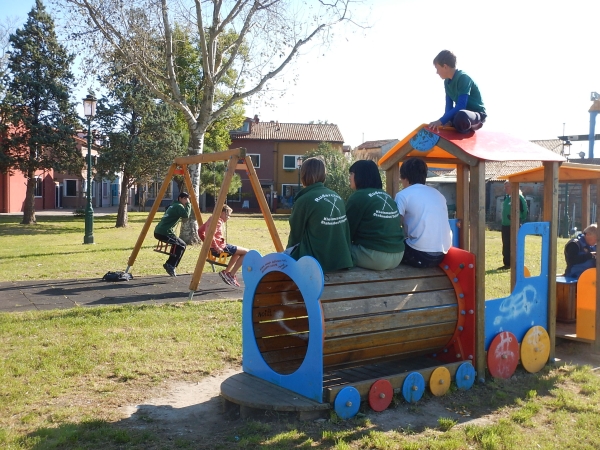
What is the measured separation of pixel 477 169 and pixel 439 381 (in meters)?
1.75

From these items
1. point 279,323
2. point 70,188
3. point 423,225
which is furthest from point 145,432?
point 70,188

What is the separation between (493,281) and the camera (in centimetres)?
1059

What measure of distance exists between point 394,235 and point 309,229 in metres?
A: 0.69

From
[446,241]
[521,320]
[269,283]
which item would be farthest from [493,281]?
[269,283]

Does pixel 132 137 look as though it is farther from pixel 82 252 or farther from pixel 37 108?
pixel 82 252

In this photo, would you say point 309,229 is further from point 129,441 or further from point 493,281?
point 493,281

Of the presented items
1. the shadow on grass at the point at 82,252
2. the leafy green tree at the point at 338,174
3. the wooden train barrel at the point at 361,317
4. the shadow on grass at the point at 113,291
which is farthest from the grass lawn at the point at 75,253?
the leafy green tree at the point at 338,174

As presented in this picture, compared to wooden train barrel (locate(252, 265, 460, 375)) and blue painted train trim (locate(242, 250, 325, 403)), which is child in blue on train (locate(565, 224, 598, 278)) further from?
blue painted train trim (locate(242, 250, 325, 403))

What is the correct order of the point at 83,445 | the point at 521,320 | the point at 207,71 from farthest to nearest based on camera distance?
the point at 207,71 → the point at 521,320 → the point at 83,445

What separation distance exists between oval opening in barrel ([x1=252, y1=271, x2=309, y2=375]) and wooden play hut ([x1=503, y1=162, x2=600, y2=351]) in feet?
8.19

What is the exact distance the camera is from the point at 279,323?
513 cm

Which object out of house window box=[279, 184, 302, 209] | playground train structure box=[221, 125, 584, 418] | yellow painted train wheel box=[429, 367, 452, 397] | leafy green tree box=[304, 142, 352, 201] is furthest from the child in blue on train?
house window box=[279, 184, 302, 209]

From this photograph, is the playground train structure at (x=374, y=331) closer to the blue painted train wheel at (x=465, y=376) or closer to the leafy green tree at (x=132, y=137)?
the blue painted train wheel at (x=465, y=376)

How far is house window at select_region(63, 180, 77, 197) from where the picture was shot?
48000mm
